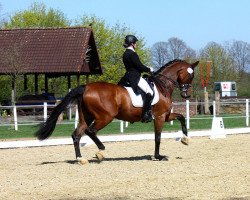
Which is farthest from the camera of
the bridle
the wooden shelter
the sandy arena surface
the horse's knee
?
the wooden shelter

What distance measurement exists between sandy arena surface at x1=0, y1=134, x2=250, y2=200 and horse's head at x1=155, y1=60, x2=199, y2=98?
1.57m

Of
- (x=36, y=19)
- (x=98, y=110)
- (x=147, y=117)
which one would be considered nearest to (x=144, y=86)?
(x=147, y=117)

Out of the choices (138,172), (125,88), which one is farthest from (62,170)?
(125,88)

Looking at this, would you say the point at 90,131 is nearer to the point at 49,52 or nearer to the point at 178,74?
the point at 178,74

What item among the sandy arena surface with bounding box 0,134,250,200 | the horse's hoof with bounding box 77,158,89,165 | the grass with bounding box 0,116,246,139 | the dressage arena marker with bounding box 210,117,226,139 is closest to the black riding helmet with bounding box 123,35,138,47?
the sandy arena surface with bounding box 0,134,250,200

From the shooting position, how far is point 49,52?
129 ft

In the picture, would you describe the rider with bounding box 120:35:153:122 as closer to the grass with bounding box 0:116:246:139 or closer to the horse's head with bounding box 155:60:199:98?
the horse's head with bounding box 155:60:199:98

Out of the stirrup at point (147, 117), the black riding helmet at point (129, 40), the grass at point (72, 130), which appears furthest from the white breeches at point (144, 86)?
the grass at point (72, 130)

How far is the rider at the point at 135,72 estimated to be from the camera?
12.6 meters

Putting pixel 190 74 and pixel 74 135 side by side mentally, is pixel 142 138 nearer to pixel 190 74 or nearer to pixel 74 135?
pixel 190 74

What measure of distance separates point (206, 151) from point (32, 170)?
4.83m

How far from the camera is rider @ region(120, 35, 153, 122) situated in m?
12.6

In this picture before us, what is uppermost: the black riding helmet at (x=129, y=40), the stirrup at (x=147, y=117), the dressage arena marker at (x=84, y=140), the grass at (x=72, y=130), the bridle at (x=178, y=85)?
the black riding helmet at (x=129, y=40)

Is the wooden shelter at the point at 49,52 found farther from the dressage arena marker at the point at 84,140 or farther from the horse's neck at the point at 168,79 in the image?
the horse's neck at the point at 168,79
